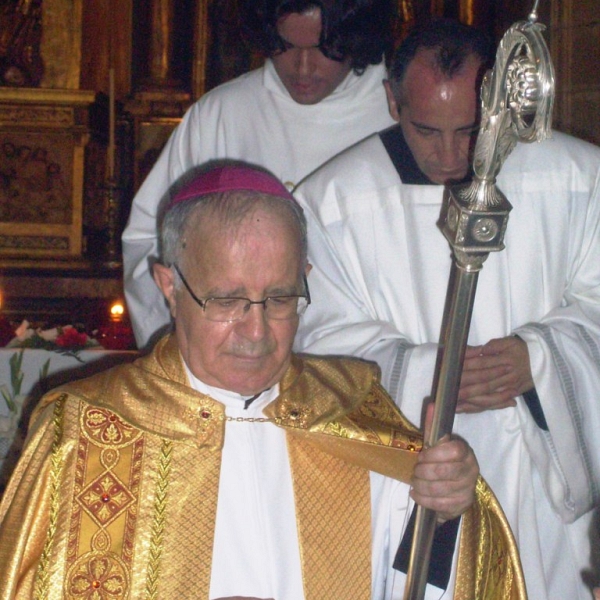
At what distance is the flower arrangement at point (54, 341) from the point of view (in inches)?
167

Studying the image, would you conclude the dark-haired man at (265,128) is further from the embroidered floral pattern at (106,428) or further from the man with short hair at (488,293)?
the embroidered floral pattern at (106,428)

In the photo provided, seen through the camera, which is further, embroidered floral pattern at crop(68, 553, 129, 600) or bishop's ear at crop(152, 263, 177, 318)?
bishop's ear at crop(152, 263, 177, 318)

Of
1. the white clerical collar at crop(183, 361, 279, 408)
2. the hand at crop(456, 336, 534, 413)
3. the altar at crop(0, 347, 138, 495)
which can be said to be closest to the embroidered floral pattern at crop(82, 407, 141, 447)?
the white clerical collar at crop(183, 361, 279, 408)

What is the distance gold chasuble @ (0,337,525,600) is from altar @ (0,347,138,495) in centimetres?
144

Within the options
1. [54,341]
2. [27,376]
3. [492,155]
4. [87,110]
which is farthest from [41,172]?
[492,155]

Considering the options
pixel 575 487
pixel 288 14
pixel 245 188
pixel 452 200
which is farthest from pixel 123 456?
pixel 288 14

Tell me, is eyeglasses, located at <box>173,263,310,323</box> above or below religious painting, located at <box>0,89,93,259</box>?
above

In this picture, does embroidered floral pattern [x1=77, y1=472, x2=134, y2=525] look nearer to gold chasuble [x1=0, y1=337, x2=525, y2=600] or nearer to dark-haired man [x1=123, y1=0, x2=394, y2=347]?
gold chasuble [x1=0, y1=337, x2=525, y2=600]

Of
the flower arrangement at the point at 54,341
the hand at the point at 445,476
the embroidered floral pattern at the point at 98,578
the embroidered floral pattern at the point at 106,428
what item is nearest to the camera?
the hand at the point at 445,476

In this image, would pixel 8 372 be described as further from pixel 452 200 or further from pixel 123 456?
pixel 452 200

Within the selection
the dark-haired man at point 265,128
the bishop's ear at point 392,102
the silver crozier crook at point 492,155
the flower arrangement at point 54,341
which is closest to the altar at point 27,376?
the flower arrangement at point 54,341

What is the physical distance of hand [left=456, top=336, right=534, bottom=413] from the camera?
9.47 feet

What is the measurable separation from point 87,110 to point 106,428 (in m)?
5.04

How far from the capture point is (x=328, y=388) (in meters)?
2.62
